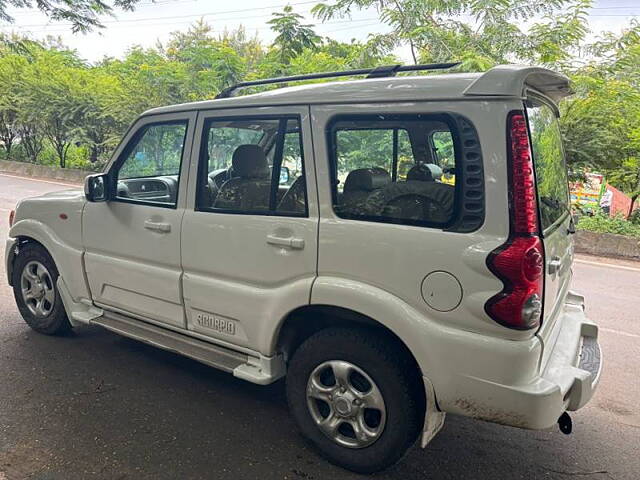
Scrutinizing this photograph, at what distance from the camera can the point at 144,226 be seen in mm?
3354

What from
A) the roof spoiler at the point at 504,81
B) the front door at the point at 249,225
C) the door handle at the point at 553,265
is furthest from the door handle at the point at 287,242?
the door handle at the point at 553,265

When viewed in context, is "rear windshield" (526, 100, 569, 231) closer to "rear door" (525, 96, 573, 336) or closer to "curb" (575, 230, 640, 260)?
"rear door" (525, 96, 573, 336)

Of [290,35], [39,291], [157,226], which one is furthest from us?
[290,35]

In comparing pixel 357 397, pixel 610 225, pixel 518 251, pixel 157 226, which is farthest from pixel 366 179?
pixel 610 225

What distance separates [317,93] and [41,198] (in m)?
2.82

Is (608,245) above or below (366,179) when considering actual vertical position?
below

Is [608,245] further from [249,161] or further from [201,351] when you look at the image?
[201,351]

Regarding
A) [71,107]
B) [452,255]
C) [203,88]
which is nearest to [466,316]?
[452,255]

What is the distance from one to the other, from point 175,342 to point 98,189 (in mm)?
1270

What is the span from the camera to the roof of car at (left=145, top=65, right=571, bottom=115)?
2158mm

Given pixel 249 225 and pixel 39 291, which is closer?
pixel 249 225

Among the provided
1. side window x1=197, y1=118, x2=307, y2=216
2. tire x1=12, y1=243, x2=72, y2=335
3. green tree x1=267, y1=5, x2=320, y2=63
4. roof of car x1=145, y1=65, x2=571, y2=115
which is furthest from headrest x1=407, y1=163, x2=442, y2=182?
green tree x1=267, y1=5, x2=320, y2=63

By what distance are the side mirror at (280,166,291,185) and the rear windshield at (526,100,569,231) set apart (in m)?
1.30

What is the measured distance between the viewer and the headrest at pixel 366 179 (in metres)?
2.58
